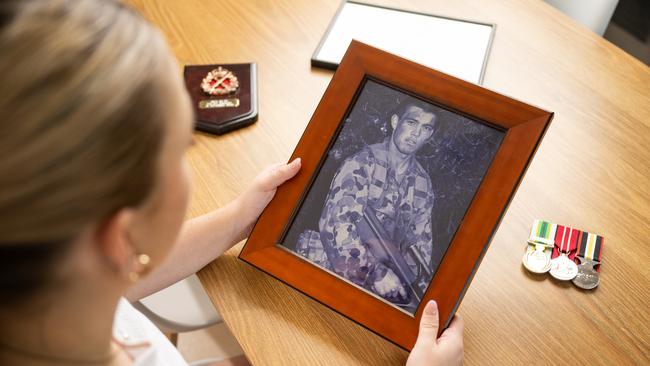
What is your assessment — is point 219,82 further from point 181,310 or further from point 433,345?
point 433,345

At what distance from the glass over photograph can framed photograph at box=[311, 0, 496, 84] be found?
0.41 m

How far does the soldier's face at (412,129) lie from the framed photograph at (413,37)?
16.3 inches

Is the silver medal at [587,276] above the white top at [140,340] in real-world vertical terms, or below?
above

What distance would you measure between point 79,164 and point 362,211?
582 mm

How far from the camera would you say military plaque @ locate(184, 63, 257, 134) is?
4.18 feet

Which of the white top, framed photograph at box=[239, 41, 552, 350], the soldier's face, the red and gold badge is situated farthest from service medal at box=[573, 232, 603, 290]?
the red and gold badge

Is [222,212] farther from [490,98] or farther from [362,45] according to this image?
[490,98]

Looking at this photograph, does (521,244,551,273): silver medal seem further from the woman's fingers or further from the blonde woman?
the blonde woman

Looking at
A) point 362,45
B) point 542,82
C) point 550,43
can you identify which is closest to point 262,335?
point 362,45

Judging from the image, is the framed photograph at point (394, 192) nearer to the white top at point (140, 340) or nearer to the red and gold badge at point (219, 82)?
the white top at point (140, 340)

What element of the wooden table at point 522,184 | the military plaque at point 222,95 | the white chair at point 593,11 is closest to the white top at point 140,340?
the wooden table at point 522,184

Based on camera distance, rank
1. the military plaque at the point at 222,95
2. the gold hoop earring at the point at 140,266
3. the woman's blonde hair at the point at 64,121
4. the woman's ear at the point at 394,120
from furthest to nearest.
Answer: the military plaque at the point at 222,95
the woman's ear at the point at 394,120
the gold hoop earring at the point at 140,266
the woman's blonde hair at the point at 64,121

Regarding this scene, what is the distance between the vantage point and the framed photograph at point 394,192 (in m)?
0.88

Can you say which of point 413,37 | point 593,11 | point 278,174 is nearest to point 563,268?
point 278,174
